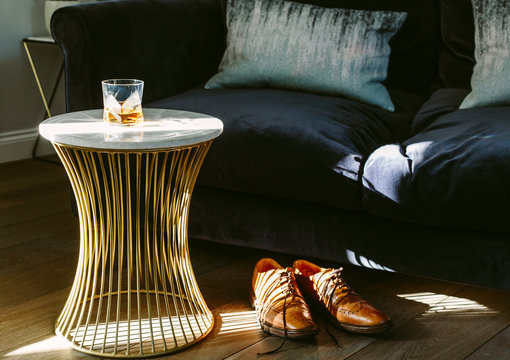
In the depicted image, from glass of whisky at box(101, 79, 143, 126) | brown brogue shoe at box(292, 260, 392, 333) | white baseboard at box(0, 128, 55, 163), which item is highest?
glass of whisky at box(101, 79, 143, 126)

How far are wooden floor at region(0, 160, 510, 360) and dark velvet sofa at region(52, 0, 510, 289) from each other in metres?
0.11

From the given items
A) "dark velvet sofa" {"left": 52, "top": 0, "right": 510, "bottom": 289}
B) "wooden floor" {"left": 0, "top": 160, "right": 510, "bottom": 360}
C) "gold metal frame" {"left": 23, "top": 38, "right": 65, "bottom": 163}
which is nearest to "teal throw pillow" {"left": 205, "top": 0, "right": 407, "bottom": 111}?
"dark velvet sofa" {"left": 52, "top": 0, "right": 510, "bottom": 289}

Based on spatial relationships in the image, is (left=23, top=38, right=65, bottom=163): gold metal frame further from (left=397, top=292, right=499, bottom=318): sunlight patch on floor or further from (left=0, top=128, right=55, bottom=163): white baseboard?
(left=397, top=292, right=499, bottom=318): sunlight patch on floor

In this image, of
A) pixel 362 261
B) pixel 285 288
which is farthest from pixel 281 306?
pixel 362 261

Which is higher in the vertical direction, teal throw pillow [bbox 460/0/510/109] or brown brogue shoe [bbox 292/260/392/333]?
teal throw pillow [bbox 460/0/510/109]

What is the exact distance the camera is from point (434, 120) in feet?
6.56

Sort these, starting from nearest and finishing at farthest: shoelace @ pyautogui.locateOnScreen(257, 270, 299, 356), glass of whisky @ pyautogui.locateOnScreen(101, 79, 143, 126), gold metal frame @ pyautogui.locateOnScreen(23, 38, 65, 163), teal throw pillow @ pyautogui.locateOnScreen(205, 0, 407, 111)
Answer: glass of whisky @ pyautogui.locateOnScreen(101, 79, 143, 126) < shoelace @ pyautogui.locateOnScreen(257, 270, 299, 356) < teal throw pillow @ pyautogui.locateOnScreen(205, 0, 407, 111) < gold metal frame @ pyautogui.locateOnScreen(23, 38, 65, 163)

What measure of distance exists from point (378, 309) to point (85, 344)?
27.3 inches

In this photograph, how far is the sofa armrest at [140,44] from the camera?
6.32 ft

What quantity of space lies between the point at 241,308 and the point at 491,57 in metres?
1.07

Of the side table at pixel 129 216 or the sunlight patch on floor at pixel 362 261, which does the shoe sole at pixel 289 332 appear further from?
the sunlight patch on floor at pixel 362 261

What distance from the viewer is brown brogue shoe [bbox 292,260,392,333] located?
156cm

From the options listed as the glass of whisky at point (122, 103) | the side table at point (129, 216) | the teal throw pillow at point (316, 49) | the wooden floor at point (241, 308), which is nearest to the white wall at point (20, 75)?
the wooden floor at point (241, 308)

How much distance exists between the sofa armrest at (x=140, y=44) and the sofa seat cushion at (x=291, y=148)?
232 mm
